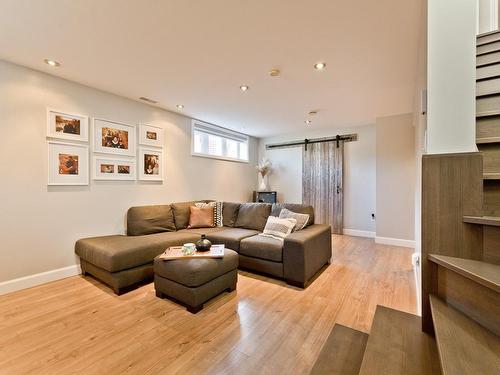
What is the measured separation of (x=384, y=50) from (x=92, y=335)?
350 cm

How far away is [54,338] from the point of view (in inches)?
66.7

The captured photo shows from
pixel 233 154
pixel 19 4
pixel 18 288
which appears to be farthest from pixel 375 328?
pixel 233 154

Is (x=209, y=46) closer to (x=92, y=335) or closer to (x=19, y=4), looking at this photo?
(x=19, y=4)

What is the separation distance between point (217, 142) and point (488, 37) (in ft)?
13.8

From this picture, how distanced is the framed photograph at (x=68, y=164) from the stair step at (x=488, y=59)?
13.3ft

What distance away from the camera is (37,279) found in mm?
2576

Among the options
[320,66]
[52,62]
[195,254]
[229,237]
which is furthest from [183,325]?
[52,62]

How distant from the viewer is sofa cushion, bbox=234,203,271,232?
3.60 m

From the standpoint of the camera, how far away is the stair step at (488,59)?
5.50 ft

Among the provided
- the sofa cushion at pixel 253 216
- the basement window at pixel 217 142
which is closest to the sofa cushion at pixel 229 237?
the sofa cushion at pixel 253 216

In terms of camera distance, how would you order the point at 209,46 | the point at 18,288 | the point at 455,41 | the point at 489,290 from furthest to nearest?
1. the point at 18,288
2. the point at 209,46
3. the point at 455,41
4. the point at 489,290

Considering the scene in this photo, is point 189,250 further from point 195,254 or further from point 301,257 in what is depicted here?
point 301,257

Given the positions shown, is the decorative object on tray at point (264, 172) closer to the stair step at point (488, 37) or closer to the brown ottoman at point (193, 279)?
the brown ottoman at point (193, 279)

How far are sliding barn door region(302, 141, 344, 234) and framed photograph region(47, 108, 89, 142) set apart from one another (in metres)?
4.36
